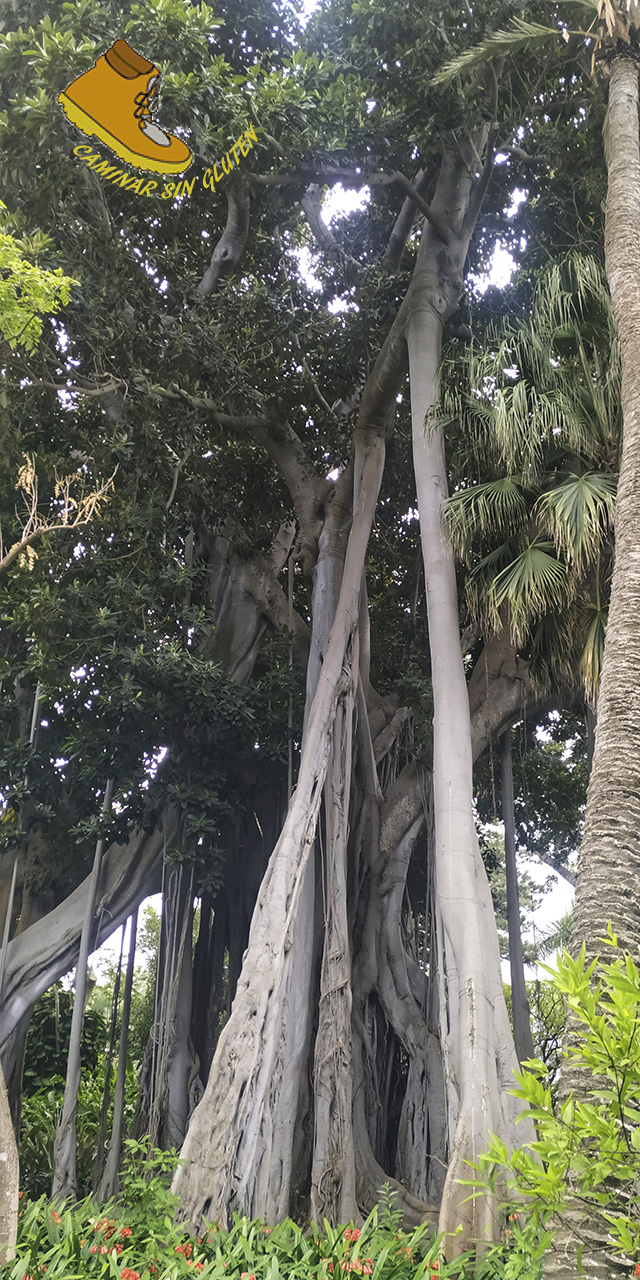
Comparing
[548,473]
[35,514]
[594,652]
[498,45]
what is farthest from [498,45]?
[35,514]

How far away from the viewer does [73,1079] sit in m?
6.43

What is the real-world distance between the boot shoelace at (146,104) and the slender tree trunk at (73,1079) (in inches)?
171

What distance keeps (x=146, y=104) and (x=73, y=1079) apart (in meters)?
6.30

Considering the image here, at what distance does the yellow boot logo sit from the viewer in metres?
4.96

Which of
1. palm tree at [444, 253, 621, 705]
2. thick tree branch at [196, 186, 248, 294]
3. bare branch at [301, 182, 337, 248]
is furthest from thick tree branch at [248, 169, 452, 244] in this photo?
bare branch at [301, 182, 337, 248]

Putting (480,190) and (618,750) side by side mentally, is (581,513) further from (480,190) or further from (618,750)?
(480,190)

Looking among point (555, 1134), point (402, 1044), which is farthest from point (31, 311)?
point (402, 1044)

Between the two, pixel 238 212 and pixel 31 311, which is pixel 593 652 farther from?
pixel 238 212

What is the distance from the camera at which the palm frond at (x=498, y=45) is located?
204 inches

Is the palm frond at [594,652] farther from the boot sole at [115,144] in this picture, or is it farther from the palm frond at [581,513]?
the boot sole at [115,144]

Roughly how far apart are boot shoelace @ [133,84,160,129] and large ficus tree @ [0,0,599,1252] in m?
0.12

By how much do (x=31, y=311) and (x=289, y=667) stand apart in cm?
338

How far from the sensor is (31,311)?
4.45 m

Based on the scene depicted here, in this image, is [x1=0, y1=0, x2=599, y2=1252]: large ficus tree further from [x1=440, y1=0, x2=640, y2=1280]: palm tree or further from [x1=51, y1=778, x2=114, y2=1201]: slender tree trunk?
[x1=440, y1=0, x2=640, y2=1280]: palm tree
